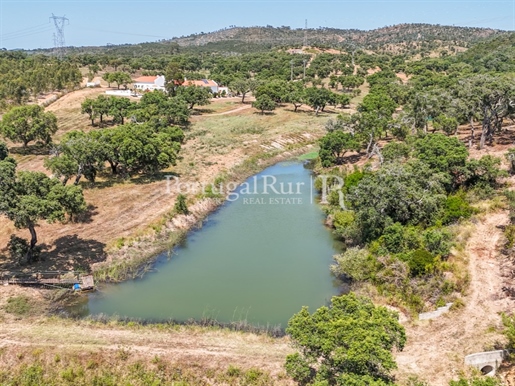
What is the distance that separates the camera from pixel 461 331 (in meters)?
19.8

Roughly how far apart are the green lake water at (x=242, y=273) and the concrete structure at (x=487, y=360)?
8.31 metres

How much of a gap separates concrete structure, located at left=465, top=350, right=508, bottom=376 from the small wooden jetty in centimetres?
2053

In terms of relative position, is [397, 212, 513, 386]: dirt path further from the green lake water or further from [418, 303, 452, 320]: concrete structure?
the green lake water

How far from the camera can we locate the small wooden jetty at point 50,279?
79.9 ft

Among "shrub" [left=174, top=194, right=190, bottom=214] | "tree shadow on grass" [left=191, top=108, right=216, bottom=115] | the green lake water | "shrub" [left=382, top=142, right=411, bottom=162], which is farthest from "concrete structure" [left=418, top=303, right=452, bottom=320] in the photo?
"tree shadow on grass" [left=191, top=108, right=216, bottom=115]

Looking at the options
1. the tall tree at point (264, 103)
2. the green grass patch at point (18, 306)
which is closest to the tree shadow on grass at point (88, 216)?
the green grass patch at point (18, 306)

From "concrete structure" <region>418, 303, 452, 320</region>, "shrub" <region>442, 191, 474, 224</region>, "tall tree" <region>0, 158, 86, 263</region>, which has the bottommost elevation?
"concrete structure" <region>418, 303, 452, 320</region>

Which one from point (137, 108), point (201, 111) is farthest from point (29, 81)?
point (201, 111)


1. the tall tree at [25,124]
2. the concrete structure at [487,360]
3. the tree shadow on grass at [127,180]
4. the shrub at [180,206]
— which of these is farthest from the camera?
the tall tree at [25,124]

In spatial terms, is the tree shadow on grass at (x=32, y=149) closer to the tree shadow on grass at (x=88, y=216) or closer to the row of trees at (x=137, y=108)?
the row of trees at (x=137, y=108)

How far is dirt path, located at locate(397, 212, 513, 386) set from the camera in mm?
17828

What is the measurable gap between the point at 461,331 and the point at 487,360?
6.93 feet

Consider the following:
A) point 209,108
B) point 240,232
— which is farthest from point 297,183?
point 209,108

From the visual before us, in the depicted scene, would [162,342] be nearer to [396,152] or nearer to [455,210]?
[455,210]
